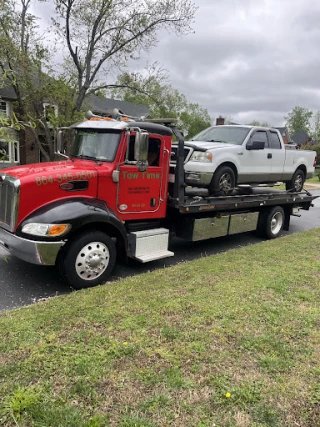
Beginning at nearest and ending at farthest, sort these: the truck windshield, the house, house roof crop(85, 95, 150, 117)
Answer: the truck windshield < the house < house roof crop(85, 95, 150, 117)

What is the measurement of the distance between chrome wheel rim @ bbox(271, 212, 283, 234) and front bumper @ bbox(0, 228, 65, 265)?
6.10 metres

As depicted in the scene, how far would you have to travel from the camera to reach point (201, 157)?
22.2ft

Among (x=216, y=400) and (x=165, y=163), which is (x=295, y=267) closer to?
(x=165, y=163)

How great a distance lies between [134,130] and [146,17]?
48.8 ft

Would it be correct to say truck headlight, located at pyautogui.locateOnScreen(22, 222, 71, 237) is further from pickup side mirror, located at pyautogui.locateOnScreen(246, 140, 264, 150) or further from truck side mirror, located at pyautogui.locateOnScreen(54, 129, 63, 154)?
pickup side mirror, located at pyautogui.locateOnScreen(246, 140, 264, 150)

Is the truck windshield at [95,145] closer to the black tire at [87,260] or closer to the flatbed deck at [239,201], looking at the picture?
the black tire at [87,260]

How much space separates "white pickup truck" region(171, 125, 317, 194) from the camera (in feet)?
22.3

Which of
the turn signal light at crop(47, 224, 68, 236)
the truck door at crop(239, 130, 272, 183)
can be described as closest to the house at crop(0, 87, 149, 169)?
the truck door at crop(239, 130, 272, 183)

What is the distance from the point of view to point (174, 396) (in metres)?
2.56

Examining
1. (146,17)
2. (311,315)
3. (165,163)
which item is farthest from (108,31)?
(311,315)

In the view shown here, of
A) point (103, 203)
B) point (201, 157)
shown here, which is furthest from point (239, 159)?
point (103, 203)

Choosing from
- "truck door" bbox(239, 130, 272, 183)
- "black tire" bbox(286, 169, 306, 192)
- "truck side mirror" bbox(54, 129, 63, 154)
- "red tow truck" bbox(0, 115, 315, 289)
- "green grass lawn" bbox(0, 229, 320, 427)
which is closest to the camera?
"green grass lawn" bbox(0, 229, 320, 427)

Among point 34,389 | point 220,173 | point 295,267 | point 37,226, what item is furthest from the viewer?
point 220,173

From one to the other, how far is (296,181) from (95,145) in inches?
242
